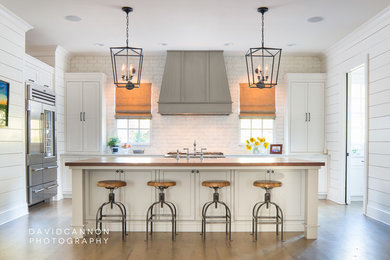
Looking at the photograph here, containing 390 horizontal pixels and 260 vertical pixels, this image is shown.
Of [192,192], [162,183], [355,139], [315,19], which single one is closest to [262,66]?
[315,19]

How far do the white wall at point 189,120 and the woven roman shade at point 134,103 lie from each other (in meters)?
0.13

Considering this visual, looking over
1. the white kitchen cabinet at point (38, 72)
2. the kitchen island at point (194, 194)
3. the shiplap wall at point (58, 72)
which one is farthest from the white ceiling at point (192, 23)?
the kitchen island at point (194, 194)

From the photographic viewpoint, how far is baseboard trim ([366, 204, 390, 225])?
4.67 m

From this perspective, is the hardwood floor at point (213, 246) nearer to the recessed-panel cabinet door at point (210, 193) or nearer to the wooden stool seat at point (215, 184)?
the recessed-panel cabinet door at point (210, 193)

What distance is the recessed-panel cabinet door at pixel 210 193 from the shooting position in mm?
4211

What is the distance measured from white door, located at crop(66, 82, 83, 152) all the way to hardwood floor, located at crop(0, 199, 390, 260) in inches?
102

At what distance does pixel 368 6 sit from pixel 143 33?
3575mm

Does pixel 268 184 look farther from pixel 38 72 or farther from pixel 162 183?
pixel 38 72

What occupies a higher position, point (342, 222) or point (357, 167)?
point (357, 167)

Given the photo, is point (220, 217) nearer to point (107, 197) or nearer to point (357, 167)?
point (107, 197)

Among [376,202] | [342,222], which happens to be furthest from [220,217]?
[376,202]

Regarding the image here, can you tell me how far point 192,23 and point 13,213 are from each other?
4.04 metres

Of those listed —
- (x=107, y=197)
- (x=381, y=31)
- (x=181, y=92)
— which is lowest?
(x=107, y=197)

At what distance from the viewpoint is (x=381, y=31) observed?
4.91 m
